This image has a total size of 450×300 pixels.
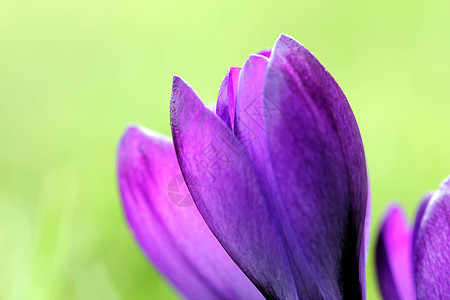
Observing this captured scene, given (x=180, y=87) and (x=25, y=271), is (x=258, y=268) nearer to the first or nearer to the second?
(x=180, y=87)

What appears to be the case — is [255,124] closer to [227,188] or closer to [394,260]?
[227,188]

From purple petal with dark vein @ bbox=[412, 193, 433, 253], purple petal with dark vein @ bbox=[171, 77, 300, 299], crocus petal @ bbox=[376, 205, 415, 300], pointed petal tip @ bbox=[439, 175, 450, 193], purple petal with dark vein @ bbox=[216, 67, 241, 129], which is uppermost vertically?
purple petal with dark vein @ bbox=[216, 67, 241, 129]

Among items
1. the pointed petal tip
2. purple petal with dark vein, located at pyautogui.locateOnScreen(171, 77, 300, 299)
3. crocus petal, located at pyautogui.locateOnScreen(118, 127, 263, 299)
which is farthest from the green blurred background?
the pointed petal tip

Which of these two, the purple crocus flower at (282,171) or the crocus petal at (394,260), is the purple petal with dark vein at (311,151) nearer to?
the purple crocus flower at (282,171)

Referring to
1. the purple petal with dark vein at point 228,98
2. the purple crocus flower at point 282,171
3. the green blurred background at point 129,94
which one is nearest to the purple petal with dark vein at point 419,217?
the purple crocus flower at point 282,171

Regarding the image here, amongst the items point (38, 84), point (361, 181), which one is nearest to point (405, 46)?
point (38, 84)

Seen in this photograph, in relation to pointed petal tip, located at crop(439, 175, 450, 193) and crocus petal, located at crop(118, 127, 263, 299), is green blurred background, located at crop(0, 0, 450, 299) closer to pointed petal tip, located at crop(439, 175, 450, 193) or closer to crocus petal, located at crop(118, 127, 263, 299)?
crocus petal, located at crop(118, 127, 263, 299)
